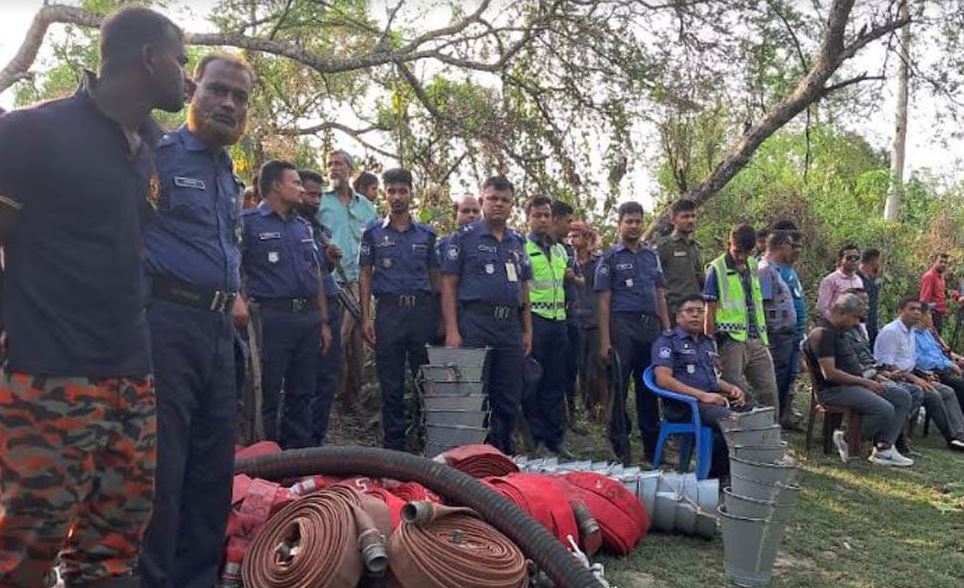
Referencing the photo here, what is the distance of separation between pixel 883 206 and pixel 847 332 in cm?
1559

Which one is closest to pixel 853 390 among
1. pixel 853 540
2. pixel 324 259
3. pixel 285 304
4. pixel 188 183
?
pixel 853 540

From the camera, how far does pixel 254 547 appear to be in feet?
10.9

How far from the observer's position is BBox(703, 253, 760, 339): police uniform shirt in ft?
22.3

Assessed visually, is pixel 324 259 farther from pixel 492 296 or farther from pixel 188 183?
pixel 188 183

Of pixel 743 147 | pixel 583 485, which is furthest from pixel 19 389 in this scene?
pixel 743 147

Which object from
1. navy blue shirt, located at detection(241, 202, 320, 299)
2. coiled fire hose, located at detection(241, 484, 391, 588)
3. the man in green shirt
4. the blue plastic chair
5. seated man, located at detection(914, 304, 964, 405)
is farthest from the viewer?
seated man, located at detection(914, 304, 964, 405)

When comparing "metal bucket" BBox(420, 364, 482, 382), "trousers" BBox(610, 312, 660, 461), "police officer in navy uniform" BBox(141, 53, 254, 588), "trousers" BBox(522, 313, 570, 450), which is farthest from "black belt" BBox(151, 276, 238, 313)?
"trousers" BBox(610, 312, 660, 461)

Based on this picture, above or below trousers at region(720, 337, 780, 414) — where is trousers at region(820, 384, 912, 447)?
below

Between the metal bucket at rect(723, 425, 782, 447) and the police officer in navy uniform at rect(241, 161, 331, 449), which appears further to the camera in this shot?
the police officer in navy uniform at rect(241, 161, 331, 449)

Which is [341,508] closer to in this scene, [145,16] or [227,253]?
[227,253]

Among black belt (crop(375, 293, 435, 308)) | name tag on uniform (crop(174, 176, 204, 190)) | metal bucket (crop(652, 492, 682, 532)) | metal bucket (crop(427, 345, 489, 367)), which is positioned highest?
name tag on uniform (crop(174, 176, 204, 190))

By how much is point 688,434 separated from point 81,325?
4.34 metres

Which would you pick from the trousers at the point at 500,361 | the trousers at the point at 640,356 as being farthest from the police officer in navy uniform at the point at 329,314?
the trousers at the point at 640,356

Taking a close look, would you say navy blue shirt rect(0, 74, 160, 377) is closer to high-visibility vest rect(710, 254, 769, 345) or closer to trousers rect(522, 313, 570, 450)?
trousers rect(522, 313, 570, 450)
